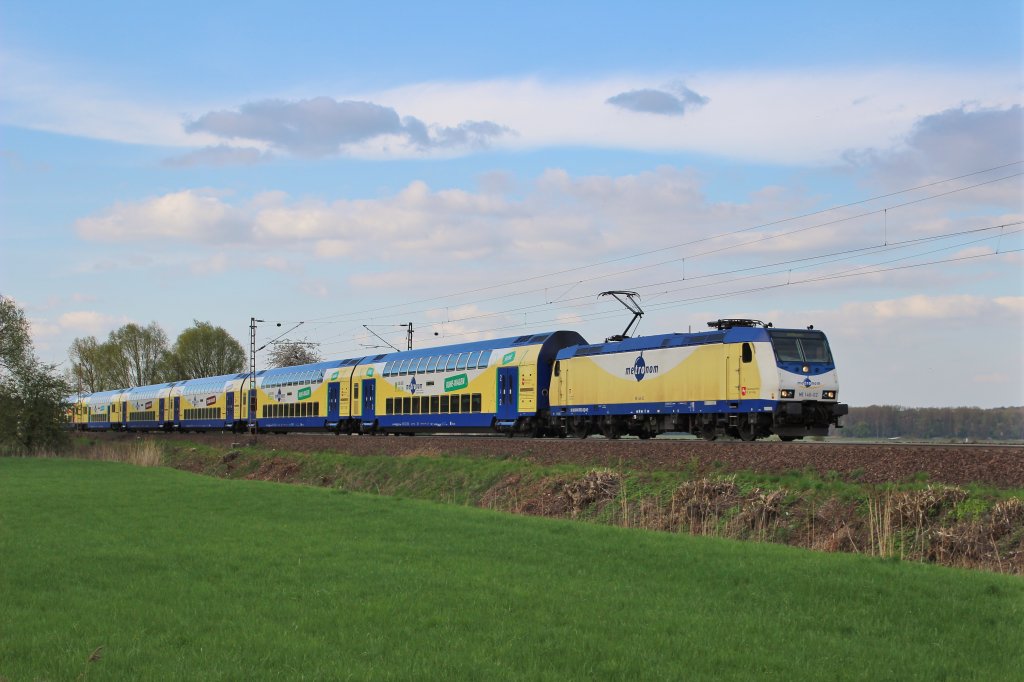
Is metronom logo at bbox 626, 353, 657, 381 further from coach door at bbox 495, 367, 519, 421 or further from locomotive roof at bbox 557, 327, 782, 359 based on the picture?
coach door at bbox 495, 367, 519, 421

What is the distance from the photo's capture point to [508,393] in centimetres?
4434

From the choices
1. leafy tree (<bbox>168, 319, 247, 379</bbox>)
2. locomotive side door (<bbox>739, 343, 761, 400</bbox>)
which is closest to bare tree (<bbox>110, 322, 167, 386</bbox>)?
leafy tree (<bbox>168, 319, 247, 379</bbox>)

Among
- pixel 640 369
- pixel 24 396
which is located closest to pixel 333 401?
pixel 24 396

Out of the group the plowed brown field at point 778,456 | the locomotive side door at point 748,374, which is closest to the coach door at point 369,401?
the plowed brown field at point 778,456

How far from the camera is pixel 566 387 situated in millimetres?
41281

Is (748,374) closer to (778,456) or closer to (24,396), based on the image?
(778,456)

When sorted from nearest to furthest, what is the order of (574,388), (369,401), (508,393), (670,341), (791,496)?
(791,496) → (670,341) → (574,388) → (508,393) → (369,401)

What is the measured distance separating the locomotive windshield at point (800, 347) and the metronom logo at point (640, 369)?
5.50 meters

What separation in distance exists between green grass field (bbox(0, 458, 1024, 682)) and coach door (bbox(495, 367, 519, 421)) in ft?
85.3

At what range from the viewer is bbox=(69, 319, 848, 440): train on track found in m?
32.3

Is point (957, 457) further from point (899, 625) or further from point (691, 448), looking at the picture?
point (899, 625)

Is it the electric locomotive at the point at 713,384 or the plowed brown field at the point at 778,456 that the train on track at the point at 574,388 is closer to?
the electric locomotive at the point at 713,384

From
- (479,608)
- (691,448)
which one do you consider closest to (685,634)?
(479,608)

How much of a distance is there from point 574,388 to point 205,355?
91.5 metres
